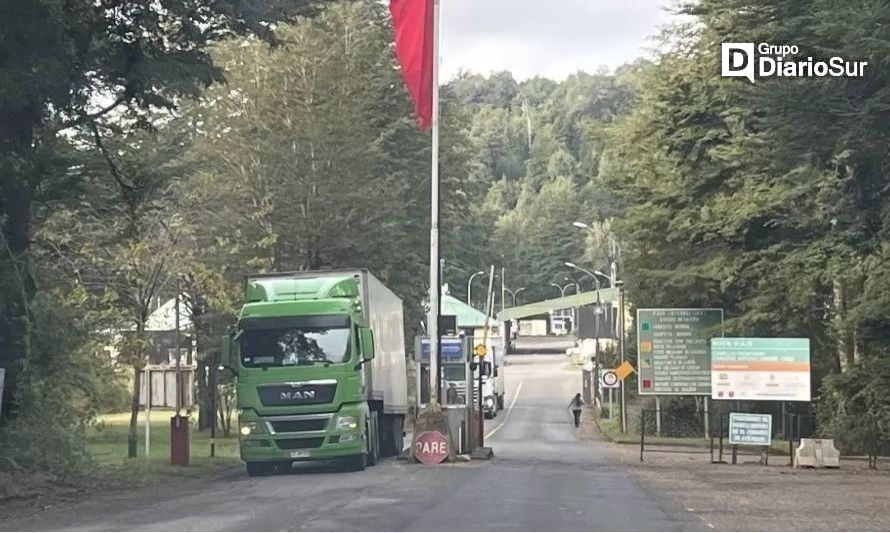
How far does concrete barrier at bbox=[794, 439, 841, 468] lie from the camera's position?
32000mm

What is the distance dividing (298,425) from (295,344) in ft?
5.16

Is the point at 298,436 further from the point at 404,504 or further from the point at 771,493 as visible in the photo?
the point at 771,493

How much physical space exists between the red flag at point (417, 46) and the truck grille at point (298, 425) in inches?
281

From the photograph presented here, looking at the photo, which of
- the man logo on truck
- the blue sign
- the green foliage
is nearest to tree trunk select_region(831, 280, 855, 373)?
the blue sign

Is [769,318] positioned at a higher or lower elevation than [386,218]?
lower

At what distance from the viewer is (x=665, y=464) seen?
33.9 m

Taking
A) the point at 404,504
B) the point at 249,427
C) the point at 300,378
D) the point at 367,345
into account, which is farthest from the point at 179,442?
the point at 404,504

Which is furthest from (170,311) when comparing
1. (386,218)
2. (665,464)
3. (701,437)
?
(701,437)

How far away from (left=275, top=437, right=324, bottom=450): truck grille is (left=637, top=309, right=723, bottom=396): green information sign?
→ 2129 cm

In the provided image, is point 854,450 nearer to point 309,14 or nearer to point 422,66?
point 422,66

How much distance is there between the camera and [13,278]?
71.3ft

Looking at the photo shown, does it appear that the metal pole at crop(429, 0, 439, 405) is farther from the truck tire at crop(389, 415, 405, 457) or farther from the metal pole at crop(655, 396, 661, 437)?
the metal pole at crop(655, 396, 661, 437)

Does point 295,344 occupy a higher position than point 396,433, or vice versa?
point 295,344

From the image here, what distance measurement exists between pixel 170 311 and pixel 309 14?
54.8ft
